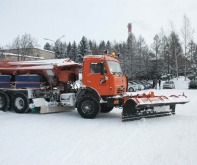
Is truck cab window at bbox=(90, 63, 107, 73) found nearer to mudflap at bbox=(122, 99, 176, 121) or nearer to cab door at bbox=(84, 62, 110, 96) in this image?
cab door at bbox=(84, 62, 110, 96)

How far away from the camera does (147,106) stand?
1076 cm

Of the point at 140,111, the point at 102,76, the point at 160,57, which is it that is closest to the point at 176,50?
the point at 160,57

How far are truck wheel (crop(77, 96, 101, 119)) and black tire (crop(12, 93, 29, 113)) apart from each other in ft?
10.0

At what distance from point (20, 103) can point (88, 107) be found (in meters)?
4.04

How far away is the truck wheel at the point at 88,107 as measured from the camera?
456 inches

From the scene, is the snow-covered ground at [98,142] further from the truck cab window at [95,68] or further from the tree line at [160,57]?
the tree line at [160,57]

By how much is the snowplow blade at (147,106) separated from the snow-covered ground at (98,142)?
37 centimetres

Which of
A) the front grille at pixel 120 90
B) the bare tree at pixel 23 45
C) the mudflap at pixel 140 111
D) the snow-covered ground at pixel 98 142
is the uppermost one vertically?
the bare tree at pixel 23 45

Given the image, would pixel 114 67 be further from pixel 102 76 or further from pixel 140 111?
pixel 140 111

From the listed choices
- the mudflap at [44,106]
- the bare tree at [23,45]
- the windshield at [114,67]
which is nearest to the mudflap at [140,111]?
the windshield at [114,67]

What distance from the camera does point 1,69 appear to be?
1459 centimetres

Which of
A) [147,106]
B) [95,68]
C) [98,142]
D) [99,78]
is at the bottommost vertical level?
[98,142]

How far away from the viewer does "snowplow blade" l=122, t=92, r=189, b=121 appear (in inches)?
419

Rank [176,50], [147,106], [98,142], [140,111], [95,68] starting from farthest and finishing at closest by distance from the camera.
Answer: [176,50] < [95,68] < [140,111] < [147,106] < [98,142]
